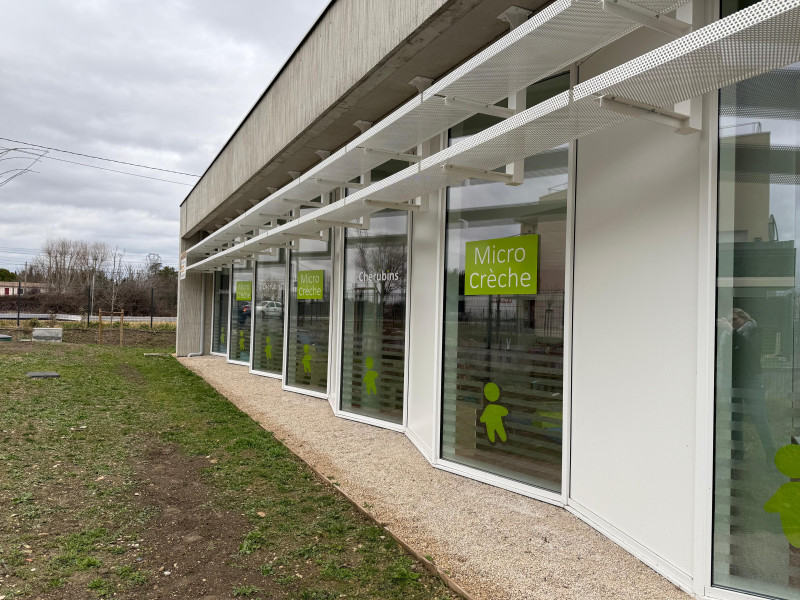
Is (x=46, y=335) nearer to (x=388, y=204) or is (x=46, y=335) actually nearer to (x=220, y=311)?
(x=220, y=311)

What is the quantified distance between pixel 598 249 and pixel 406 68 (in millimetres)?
2756

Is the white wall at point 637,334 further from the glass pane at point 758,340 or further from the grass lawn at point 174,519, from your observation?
the grass lawn at point 174,519

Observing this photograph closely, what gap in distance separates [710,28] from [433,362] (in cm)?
483

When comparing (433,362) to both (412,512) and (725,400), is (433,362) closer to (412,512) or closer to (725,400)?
(412,512)

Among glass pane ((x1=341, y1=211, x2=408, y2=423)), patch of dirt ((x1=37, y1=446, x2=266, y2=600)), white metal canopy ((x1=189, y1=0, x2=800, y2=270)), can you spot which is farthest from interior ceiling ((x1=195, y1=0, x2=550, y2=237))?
patch of dirt ((x1=37, y1=446, x2=266, y2=600))

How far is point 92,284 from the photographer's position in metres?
35.4

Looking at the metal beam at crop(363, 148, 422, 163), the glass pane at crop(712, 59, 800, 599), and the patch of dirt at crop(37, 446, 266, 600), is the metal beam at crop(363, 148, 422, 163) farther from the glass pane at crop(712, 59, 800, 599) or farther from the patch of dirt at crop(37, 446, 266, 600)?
the patch of dirt at crop(37, 446, 266, 600)

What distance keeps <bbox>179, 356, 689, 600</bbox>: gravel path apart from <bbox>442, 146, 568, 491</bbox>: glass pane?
1.30ft

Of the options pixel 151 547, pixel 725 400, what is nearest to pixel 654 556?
pixel 725 400

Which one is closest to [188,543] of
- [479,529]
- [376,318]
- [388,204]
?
[479,529]

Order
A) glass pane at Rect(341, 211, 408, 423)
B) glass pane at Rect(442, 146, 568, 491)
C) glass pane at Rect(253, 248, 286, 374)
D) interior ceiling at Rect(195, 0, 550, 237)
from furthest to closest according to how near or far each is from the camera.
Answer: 1. glass pane at Rect(253, 248, 286, 374)
2. glass pane at Rect(341, 211, 408, 423)
3. glass pane at Rect(442, 146, 568, 491)
4. interior ceiling at Rect(195, 0, 550, 237)

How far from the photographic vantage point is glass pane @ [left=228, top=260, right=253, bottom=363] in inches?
683

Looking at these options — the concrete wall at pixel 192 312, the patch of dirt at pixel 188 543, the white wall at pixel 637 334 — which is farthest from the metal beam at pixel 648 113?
the concrete wall at pixel 192 312

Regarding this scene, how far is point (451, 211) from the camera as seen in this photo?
6.53m
